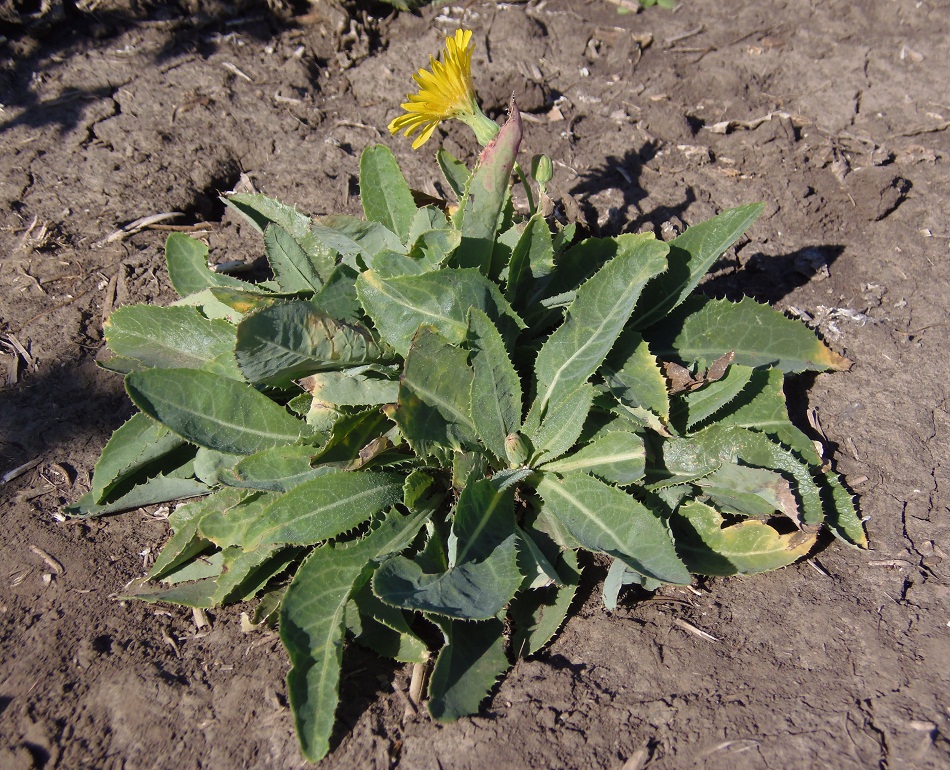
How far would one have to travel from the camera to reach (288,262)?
7.55 ft

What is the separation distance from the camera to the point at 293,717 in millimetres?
1763

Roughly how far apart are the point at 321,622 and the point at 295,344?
0.71 m

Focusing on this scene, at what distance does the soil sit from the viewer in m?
1.82

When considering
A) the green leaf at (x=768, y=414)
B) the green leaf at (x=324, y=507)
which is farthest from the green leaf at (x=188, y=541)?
the green leaf at (x=768, y=414)

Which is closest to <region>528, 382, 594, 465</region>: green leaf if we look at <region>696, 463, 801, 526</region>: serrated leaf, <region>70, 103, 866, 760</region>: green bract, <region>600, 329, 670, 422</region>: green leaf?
<region>70, 103, 866, 760</region>: green bract

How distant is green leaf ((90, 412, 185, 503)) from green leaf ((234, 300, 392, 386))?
46cm

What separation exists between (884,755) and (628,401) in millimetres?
1002

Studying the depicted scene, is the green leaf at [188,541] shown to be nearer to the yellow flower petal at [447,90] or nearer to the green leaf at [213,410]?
the green leaf at [213,410]

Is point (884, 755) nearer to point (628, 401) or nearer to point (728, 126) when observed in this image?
point (628, 401)

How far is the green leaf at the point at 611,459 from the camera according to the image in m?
1.96

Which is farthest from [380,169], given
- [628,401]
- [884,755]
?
[884,755]

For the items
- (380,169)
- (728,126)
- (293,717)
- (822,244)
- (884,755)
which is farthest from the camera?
(728,126)

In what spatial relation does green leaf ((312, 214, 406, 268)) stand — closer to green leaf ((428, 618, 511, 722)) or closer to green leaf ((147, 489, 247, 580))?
green leaf ((147, 489, 247, 580))

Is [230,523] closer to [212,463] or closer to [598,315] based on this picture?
[212,463]
